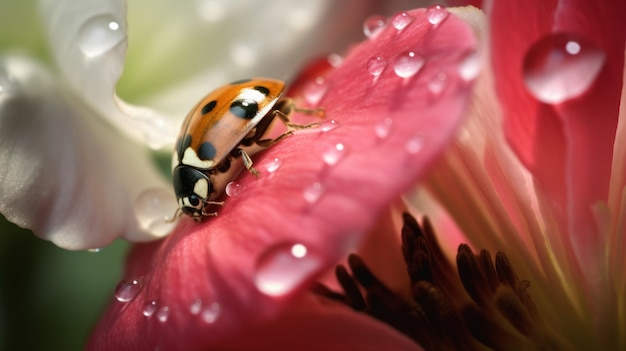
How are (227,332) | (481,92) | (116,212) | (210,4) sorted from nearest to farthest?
(227,332) < (481,92) < (116,212) < (210,4)

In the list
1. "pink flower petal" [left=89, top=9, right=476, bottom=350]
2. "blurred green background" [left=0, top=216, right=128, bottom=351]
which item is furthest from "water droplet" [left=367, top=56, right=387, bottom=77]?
"blurred green background" [left=0, top=216, right=128, bottom=351]

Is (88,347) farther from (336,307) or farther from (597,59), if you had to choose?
(597,59)

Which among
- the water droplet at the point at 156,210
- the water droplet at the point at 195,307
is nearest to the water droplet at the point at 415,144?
the water droplet at the point at 195,307

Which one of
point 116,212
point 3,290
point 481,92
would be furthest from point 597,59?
point 3,290

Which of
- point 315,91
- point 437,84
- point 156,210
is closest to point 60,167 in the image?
point 156,210

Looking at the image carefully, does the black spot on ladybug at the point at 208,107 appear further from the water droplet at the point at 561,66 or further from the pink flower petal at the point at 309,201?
the water droplet at the point at 561,66

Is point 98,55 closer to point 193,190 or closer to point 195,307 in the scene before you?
point 193,190
